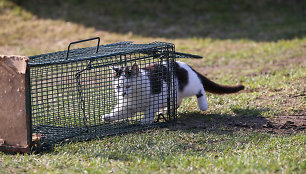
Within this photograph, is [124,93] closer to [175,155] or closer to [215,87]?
[175,155]

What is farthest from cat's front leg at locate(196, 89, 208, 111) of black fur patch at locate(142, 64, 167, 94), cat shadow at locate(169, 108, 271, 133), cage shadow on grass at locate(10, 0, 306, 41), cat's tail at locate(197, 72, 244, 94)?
cage shadow on grass at locate(10, 0, 306, 41)

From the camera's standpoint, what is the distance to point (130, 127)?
16.1ft

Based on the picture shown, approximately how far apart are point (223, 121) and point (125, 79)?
4.62 feet

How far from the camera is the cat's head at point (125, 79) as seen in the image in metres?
4.88

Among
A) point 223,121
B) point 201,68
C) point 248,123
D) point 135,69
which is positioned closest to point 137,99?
point 135,69

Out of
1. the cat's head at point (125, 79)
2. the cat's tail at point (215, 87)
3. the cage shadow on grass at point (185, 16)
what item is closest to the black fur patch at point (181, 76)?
the cat's tail at point (215, 87)

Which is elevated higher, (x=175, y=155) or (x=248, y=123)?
(x=248, y=123)

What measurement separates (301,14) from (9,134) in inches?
468

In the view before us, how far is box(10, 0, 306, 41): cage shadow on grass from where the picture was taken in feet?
38.9

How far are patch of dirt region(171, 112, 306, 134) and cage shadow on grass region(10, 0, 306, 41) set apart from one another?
632 centimetres

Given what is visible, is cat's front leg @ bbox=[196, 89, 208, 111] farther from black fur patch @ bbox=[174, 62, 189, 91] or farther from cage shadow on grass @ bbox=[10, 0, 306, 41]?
cage shadow on grass @ bbox=[10, 0, 306, 41]

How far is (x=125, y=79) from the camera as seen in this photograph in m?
4.93

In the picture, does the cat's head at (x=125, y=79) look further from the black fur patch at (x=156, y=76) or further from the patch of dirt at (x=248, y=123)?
the patch of dirt at (x=248, y=123)

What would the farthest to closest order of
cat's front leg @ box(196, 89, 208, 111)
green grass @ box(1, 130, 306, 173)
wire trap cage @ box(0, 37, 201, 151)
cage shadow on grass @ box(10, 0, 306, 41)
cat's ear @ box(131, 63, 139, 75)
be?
cage shadow on grass @ box(10, 0, 306, 41)
cat's front leg @ box(196, 89, 208, 111)
cat's ear @ box(131, 63, 139, 75)
wire trap cage @ box(0, 37, 201, 151)
green grass @ box(1, 130, 306, 173)
